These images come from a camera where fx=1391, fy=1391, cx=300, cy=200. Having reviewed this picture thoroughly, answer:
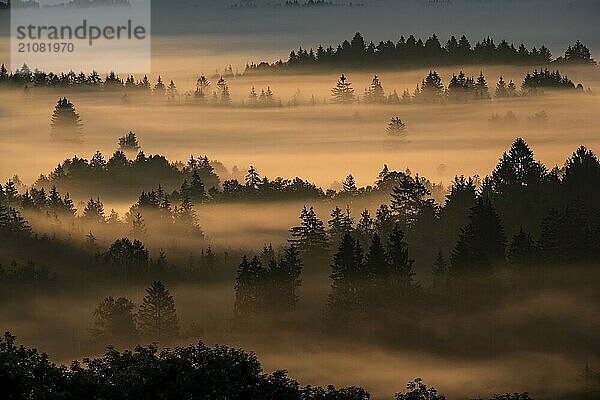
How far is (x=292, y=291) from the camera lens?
143250 mm

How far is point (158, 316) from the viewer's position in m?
142

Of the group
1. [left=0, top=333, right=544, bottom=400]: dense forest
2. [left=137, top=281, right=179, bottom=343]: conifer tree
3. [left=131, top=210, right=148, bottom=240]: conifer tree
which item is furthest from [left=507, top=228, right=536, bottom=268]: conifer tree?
[left=0, top=333, right=544, bottom=400]: dense forest

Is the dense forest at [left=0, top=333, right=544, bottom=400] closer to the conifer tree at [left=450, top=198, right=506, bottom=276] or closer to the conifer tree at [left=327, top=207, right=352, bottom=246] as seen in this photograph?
the conifer tree at [left=450, top=198, right=506, bottom=276]

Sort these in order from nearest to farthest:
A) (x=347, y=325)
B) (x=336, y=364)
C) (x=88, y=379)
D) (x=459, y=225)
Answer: (x=88, y=379), (x=336, y=364), (x=347, y=325), (x=459, y=225)

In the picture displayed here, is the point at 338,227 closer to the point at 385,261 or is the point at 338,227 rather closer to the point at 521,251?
the point at 521,251

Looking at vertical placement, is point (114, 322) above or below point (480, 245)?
below

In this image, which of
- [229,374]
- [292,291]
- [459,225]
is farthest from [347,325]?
[229,374]

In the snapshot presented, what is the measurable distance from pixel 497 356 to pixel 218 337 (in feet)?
92.0

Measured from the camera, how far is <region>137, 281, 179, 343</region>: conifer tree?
13638 cm

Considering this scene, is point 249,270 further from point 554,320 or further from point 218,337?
point 554,320

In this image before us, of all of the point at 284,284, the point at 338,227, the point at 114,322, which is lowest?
the point at 114,322

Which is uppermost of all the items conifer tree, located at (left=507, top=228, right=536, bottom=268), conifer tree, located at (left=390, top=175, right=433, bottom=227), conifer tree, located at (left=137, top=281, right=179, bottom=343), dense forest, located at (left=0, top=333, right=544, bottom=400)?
conifer tree, located at (left=390, top=175, right=433, bottom=227)

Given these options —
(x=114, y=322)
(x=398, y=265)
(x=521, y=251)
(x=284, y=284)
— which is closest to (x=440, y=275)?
(x=521, y=251)

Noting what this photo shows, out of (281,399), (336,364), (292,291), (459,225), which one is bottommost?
(281,399)
